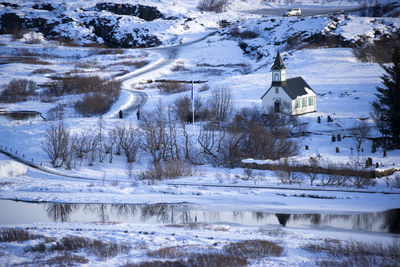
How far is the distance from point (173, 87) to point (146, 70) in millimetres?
14523

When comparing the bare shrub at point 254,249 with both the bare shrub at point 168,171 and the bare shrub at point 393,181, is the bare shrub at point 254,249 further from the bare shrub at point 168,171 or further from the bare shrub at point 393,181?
the bare shrub at point 168,171

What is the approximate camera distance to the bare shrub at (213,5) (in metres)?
125

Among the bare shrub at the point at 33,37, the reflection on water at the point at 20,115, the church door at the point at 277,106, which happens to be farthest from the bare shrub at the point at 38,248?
the bare shrub at the point at 33,37

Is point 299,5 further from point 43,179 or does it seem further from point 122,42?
point 43,179

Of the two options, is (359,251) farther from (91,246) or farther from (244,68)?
(244,68)

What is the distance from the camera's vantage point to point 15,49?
83.8 metres

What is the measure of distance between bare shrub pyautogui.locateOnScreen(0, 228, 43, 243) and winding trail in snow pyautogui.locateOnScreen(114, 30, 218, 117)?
25.8 metres

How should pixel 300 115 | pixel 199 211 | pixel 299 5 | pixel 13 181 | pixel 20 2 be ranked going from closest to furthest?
pixel 199 211
pixel 13 181
pixel 300 115
pixel 20 2
pixel 299 5

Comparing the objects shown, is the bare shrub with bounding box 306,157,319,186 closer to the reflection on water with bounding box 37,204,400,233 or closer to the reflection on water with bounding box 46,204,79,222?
the reflection on water with bounding box 37,204,400,233

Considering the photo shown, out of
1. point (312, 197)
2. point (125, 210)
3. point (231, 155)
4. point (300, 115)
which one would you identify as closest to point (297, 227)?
point (312, 197)

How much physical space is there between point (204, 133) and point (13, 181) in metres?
14.6

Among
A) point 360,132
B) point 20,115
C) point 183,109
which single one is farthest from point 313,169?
point 20,115

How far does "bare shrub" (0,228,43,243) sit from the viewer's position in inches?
798

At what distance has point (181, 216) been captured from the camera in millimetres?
24953
